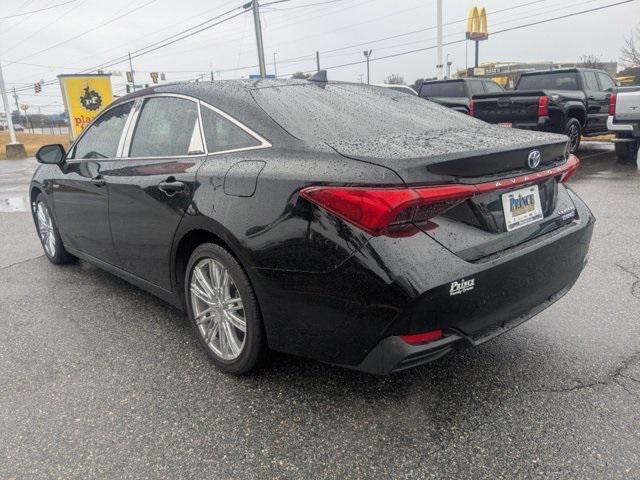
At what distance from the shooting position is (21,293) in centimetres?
441

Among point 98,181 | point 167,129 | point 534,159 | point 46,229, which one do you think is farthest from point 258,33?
point 534,159

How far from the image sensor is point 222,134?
287 centimetres

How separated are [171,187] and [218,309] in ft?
2.41

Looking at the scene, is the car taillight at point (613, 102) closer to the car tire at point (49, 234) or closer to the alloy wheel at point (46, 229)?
the car tire at point (49, 234)

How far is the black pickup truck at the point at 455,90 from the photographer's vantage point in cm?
1363

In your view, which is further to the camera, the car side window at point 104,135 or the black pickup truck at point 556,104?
the black pickup truck at point 556,104

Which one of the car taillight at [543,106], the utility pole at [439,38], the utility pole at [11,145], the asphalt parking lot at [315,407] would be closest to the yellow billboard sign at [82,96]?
the utility pole at [11,145]

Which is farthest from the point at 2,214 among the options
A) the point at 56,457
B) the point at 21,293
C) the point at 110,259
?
the point at 56,457

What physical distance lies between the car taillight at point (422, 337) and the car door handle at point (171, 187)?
151 cm

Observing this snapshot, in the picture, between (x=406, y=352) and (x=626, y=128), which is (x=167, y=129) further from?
(x=626, y=128)

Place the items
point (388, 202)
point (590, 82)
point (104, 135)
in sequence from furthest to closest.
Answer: point (590, 82)
point (104, 135)
point (388, 202)

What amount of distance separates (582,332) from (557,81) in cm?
1075

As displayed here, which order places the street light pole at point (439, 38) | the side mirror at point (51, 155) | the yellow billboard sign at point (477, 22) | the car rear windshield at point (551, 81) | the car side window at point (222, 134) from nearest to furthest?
the car side window at point (222, 134) → the side mirror at point (51, 155) → the car rear windshield at point (551, 81) → the street light pole at point (439, 38) → the yellow billboard sign at point (477, 22)

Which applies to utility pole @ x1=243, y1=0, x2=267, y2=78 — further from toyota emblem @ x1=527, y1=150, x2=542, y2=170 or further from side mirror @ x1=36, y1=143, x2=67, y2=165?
toyota emblem @ x1=527, y1=150, x2=542, y2=170
